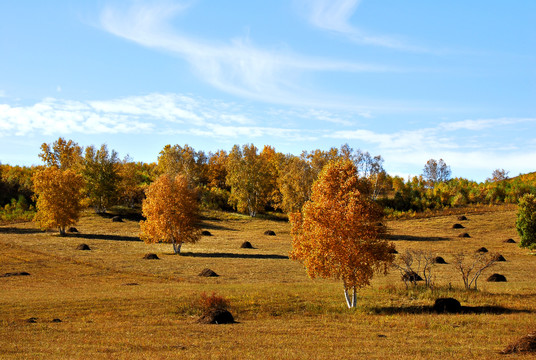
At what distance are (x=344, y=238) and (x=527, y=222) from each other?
4124 centimetres

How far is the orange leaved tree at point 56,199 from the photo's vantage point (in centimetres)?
7156

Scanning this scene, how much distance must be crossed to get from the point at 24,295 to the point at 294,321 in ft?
62.7

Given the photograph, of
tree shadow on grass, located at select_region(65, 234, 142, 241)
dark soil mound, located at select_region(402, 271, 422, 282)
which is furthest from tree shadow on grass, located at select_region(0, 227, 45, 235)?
dark soil mound, located at select_region(402, 271, 422, 282)

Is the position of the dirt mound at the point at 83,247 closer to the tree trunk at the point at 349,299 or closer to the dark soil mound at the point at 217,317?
the dark soil mound at the point at 217,317

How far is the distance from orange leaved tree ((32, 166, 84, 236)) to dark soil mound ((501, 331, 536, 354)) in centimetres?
6826

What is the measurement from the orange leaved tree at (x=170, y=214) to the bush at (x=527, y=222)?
43.5m

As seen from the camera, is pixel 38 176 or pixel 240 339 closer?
pixel 240 339

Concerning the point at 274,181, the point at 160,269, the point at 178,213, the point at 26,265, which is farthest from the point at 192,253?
the point at 274,181

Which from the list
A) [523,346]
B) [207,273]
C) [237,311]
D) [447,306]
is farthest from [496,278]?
[207,273]

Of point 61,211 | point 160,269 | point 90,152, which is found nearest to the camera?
point 160,269

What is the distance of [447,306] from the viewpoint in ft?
91.6

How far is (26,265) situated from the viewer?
46.2 meters

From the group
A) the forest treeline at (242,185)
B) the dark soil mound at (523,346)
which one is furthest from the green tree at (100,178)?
the dark soil mound at (523,346)

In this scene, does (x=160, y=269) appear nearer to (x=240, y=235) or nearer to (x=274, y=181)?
(x=240, y=235)
